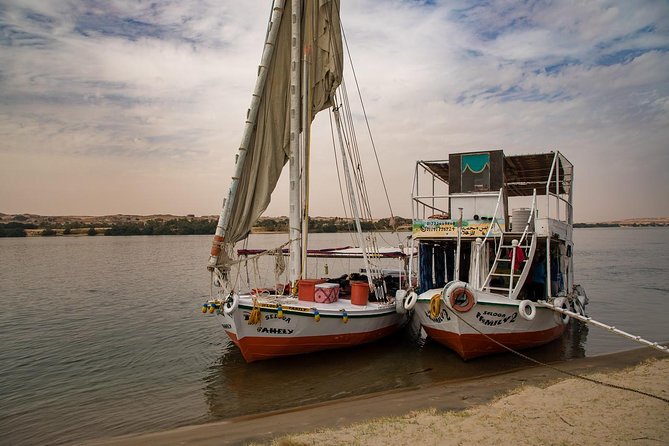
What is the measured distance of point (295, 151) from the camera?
46.9ft

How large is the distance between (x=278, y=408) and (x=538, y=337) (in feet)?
28.5

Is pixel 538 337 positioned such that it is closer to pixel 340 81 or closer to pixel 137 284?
pixel 340 81

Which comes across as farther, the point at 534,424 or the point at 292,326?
the point at 292,326

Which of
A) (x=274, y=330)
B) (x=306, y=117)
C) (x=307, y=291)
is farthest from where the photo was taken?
(x=306, y=117)

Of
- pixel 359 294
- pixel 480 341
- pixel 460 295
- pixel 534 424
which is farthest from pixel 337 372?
pixel 534 424

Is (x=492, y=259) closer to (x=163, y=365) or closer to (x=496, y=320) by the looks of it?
(x=496, y=320)

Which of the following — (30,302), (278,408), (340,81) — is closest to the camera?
(278,408)

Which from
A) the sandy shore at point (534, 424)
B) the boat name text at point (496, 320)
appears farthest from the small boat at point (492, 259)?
the sandy shore at point (534, 424)

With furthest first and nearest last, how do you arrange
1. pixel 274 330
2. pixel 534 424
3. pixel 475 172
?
1. pixel 475 172
2. pixel 274 330
3. pixel 534 424

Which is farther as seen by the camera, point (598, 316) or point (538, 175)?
point (598, 316)

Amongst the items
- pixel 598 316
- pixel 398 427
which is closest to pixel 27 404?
Answer: pixel 398 427

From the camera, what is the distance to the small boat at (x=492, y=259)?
1289 cm

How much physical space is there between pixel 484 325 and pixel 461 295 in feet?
3.99

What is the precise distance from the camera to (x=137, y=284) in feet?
107
